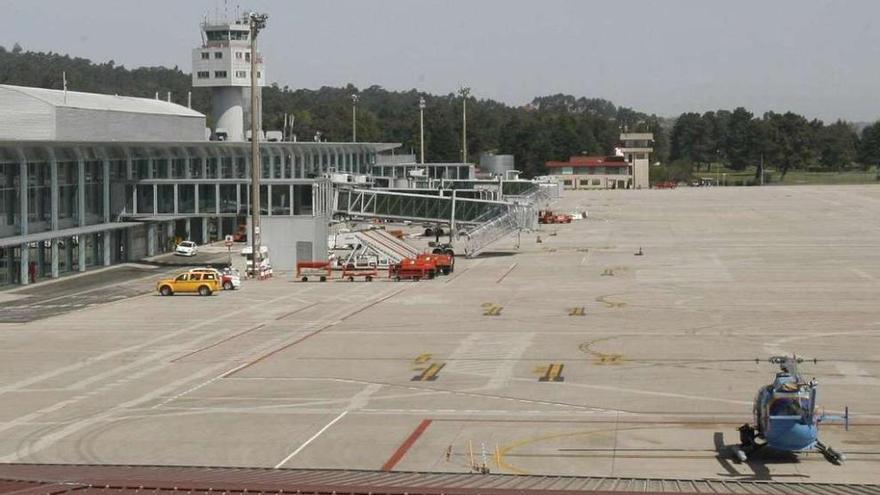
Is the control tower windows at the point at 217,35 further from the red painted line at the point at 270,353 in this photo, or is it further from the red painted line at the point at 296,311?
the red painted line at the point at 270,353

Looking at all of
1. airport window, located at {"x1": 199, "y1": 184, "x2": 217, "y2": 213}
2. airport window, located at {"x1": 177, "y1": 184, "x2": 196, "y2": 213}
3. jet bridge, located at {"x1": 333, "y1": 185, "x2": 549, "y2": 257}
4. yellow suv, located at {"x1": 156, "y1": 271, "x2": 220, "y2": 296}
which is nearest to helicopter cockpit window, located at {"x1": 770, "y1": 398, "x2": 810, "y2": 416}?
yellow suv, located at {"x1": 156, "y1": 271, "x2": 220, "y2": 296}

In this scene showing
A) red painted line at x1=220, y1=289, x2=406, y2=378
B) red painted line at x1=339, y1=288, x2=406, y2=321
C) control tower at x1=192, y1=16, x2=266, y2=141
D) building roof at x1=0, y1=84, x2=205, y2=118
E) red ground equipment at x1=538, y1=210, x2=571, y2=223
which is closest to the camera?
red painted line at x1=220, y1=289, x2=406, y2=378

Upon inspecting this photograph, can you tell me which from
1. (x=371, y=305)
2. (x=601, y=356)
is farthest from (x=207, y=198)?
(x=601, y=356)

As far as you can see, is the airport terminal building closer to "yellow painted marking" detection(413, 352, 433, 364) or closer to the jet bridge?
the jet bridge

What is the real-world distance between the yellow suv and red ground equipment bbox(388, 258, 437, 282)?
1293 centimetres

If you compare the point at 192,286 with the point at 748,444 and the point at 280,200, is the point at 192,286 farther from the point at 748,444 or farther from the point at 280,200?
the point at 748,444

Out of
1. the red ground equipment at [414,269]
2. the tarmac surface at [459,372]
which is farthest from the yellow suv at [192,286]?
the red ground equipment at [414,269]

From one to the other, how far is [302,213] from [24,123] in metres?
22.4

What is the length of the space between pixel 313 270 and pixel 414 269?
636 cm

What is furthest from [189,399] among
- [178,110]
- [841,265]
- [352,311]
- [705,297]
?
[178,110]

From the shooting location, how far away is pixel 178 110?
148 metres

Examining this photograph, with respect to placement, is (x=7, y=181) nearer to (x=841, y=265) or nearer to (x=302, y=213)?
(x=302, y=213)

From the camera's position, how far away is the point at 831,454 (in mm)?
30000

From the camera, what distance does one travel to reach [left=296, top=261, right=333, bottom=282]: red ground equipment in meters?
82.8
